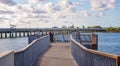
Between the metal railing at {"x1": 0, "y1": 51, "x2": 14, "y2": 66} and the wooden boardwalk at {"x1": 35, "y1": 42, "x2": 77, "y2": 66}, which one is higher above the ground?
the metal railing at {"x1": 0, "y1": 51, "x2": 14, "y2": 66}

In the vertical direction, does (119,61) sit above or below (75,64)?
above

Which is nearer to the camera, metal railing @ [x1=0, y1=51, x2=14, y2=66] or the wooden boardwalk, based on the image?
metal railing @ [x1=0, y1=51, x2=14, y2=66]

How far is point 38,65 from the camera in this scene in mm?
20672

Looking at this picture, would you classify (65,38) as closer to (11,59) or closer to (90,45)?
(90,45)

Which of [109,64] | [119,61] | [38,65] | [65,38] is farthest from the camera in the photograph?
[65,38]

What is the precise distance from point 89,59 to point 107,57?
9.91ft

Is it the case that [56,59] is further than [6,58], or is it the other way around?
[56,59]

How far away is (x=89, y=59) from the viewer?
44.5ft

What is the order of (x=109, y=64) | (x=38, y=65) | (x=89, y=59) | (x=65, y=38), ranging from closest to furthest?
(x=109, y=64) < (x=89, y=59) < (x=38, y=65) < (x=65, y=38)

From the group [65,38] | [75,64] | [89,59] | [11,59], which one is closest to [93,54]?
[89,59]

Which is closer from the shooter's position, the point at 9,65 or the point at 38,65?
the point at 9,65

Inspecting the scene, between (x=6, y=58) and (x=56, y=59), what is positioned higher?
(x=6, y=58)

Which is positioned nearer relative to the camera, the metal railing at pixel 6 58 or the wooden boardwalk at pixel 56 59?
the metal railing at pixel 6 58

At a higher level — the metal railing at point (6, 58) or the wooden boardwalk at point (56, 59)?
the metal railing at point (6, 58)
